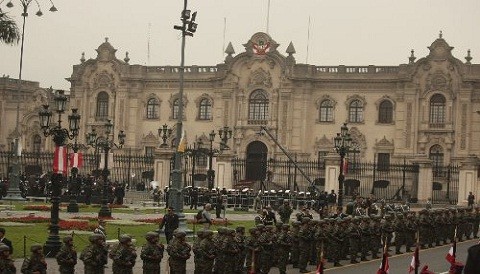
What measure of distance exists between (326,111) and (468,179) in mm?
17618

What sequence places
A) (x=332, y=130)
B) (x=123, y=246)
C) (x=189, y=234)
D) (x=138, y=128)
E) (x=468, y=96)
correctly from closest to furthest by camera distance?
(x=123, y=246)
(x=189, y=234)
(x=468, y=96)
(x=332, y=130)
(x=138, y=128)

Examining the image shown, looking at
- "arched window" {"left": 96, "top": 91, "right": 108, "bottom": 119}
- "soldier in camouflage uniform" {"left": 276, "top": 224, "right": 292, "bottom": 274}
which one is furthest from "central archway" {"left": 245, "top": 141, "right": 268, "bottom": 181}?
"soldier in camouflage uniform" {"left": 276, "top": 224, "right": 292, "bottom": 274}

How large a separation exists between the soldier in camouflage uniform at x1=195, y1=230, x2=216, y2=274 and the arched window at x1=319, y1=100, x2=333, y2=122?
47859mm

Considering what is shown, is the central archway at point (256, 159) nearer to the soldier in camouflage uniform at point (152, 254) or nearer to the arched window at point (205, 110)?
the arched window at point (205, 110)

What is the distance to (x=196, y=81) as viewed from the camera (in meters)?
68.6

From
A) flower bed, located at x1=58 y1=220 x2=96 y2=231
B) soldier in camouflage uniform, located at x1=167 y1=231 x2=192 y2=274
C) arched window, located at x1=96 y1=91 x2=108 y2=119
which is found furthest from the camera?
arched window, located at x1=96 y1=91 x2=108 y2=119

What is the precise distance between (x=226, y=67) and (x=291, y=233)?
1788 inches

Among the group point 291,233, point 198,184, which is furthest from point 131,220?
point 198,184

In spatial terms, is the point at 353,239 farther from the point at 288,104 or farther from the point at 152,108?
the point at 152,108

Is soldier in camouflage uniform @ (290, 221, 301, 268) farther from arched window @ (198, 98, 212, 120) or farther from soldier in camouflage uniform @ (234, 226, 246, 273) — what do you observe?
arched window @ (198, 98, 212, 120)

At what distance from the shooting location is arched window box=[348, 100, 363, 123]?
213 feet

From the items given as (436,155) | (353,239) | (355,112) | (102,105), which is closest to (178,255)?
(353,239)

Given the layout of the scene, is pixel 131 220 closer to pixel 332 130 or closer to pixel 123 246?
pixel 123 246

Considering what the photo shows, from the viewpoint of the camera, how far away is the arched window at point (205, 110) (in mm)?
68312
